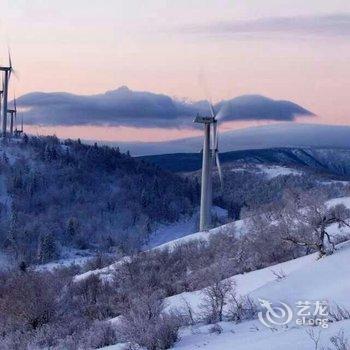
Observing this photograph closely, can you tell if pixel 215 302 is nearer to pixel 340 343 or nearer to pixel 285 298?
pixel 285 298

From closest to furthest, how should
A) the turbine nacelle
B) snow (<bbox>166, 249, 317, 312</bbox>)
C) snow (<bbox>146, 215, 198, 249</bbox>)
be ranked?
snow (<bbox>166, 249, 317, 312</bbox>), the turbine nacelle, snow (<bbox>146, 215, 198, 249</bbox>)

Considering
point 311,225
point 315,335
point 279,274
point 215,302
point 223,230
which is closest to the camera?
point 315,335

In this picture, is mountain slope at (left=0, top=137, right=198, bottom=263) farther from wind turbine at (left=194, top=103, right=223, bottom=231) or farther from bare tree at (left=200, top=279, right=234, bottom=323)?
bare tree at (left=200, top=279, right=234, bottom=323)

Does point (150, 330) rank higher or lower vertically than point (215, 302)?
higher

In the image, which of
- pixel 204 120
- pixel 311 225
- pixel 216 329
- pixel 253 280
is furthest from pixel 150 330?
A: pixel 204 120

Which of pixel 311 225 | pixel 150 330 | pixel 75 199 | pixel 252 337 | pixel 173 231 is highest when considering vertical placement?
pixel 311 225

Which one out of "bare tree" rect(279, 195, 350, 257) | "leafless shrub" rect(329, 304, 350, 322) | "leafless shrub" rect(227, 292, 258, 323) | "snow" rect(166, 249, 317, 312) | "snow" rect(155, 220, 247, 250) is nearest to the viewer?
"leafless shrub" rect(329, 304, 350, 322)

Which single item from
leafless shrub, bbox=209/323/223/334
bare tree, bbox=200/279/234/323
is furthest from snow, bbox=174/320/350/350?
bare tree, bbox=200/279/234/323

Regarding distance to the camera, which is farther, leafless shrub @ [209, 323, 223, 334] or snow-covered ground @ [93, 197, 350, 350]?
leafless shrub @ [209, 323, 223, 334]

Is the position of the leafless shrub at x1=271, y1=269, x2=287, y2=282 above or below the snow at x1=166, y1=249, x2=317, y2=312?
above

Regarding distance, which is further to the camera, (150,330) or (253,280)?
(253,280)

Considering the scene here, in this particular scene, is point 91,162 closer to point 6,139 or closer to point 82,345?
point 6,139

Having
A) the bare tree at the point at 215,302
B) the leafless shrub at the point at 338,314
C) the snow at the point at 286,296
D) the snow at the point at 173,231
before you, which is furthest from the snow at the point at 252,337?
the snow at the point at 173,231

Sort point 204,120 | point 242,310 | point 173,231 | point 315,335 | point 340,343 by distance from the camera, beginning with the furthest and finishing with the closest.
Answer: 1. point 173,231
2. point 204,120
3. point 242,310
4. point 315,335
5. point 340,343
